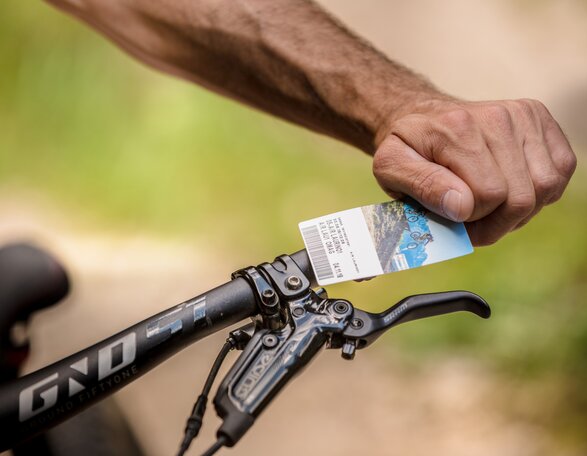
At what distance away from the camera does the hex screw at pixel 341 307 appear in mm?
727

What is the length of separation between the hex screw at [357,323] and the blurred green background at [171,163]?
5.53 feet

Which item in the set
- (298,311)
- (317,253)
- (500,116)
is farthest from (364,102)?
(298,311)

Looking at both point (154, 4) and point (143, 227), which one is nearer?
point (154, 4)

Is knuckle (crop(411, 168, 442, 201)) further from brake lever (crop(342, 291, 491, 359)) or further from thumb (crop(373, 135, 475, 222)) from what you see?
brake lever (crop(342, 291, 491, 359))

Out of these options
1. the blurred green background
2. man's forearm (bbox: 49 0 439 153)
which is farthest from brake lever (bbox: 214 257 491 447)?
the blurred green background

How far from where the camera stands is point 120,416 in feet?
3.88

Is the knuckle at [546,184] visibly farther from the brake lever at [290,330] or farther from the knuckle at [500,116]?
the brake lever at [290,330]

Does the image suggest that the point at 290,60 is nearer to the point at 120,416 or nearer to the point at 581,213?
the point at 120,416

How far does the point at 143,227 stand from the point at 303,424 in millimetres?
1077

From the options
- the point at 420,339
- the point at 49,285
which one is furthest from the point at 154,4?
the point at 420,339

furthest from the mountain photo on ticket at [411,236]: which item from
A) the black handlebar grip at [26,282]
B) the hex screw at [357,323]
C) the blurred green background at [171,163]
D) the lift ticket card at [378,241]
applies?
the blurred green background at [171,163]

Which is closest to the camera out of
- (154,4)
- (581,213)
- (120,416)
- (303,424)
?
(120,416)

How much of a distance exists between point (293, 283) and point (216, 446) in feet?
0.68

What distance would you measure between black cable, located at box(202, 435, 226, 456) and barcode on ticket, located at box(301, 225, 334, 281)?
0.77 ft
